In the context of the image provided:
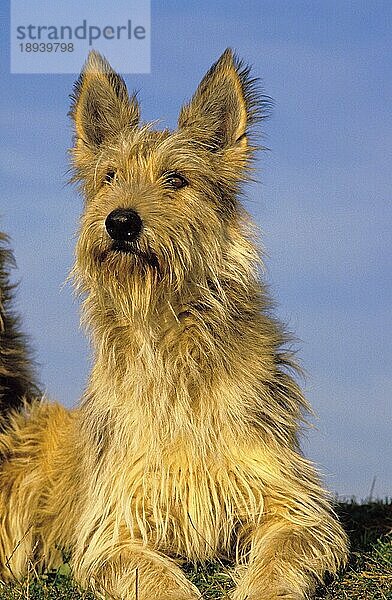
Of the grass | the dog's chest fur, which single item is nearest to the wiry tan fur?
the dog's chest fur

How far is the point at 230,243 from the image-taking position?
19.0ft

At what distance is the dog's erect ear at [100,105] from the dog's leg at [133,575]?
266 centimetres

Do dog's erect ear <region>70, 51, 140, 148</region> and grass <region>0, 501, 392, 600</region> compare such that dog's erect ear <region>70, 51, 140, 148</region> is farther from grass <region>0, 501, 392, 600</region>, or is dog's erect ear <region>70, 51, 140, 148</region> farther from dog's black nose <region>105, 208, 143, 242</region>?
grass <region>0, 501, 392, 600</region>

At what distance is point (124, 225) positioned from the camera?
523 centimetres

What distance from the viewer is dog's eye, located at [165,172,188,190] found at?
5.68 metres

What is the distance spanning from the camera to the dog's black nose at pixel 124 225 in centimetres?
524

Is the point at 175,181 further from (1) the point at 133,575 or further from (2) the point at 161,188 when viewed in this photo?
(1) the point at 133,575

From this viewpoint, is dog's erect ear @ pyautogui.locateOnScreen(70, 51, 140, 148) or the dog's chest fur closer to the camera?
the dog's chest fur

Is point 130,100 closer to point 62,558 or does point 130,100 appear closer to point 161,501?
point 161,501

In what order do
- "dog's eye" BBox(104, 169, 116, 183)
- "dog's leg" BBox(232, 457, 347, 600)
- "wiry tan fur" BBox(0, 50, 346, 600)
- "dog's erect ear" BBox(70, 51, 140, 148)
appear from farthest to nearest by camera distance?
1. "dog's erect ear" BBox(70, 51, 140, 148)
2. "dog's eye" BBox(104, 169, 116, 183)
3. "wiry tan fur" BBox(0, 50, 346, 600)
4. "dog's leg" BBox(232, 457, 347, 600)

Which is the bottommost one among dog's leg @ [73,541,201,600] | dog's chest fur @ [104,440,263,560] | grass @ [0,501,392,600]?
grass @ [0,501,392,600]

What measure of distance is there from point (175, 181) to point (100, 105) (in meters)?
0.91

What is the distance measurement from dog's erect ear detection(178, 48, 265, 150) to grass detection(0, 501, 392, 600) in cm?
273

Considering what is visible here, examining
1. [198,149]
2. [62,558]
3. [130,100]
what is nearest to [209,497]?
[62,558]
